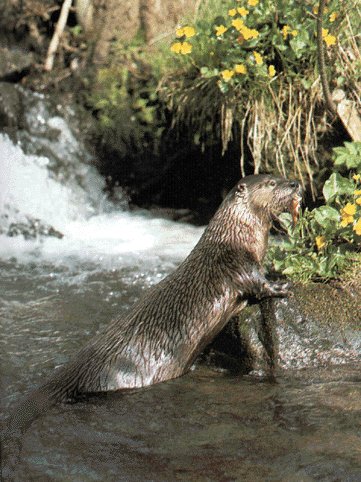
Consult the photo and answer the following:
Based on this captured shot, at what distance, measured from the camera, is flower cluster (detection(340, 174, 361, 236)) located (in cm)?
436

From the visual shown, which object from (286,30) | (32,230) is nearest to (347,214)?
(286,30)

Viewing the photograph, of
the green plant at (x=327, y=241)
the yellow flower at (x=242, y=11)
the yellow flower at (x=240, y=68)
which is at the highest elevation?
the yellow flower at (x=242, y=11)

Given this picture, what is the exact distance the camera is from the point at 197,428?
3.64 meters

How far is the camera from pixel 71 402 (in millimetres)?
3828

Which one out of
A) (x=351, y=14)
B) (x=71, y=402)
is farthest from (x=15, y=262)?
(x=351, y=14)

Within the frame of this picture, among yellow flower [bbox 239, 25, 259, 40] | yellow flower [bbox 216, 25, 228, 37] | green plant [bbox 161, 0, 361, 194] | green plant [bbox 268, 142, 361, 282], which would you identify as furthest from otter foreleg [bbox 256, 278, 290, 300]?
yellow flower [bbox 216, 25, 228, 37]

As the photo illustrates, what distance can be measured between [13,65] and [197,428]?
18.4 ft

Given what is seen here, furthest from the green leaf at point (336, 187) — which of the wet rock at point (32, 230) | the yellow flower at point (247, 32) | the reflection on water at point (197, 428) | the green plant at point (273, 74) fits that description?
Answer: the wet rock at point (32, 230)

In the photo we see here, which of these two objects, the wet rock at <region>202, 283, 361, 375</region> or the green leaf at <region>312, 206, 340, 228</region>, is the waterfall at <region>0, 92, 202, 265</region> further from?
the wet rock at <region>202, 283, 361, 375</region>

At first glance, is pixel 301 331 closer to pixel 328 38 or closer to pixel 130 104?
pixel 328 38

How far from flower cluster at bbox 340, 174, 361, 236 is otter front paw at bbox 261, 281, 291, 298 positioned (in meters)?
0.49

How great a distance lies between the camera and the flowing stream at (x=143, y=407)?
3.29m

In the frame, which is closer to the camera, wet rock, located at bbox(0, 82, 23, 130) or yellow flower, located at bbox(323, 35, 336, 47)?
yellow flower, located at bbox(323, 35, 336, 47)

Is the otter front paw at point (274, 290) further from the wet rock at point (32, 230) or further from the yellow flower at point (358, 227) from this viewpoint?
the wet rock at point (32, 230)
